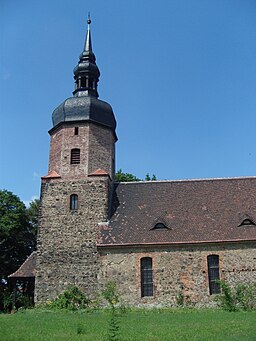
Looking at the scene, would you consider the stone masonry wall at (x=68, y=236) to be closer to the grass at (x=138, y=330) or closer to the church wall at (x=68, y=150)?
the church wall at (x=68, y=150)

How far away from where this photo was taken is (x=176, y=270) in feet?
71.2

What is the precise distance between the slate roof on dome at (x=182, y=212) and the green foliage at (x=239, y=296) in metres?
2.41

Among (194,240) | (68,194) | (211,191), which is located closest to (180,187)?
(211,191)

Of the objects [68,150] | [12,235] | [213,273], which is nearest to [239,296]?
[213,273]

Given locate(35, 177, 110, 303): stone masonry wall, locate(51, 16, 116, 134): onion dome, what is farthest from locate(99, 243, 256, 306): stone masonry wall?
locate(51, 16, 116, 134): onion dome

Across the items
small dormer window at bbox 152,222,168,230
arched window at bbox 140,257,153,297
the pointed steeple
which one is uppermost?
the pointed steeple

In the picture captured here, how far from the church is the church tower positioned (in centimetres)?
6

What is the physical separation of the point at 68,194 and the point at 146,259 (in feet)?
19.6

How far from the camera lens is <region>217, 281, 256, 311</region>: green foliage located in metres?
20.5

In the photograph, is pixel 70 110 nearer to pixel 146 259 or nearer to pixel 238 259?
pixel 146 259

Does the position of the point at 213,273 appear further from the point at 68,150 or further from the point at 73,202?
the point at 68,150

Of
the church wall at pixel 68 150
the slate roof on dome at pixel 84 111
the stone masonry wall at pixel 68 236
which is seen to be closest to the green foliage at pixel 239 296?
the stone masonry wall at pixel 68 236

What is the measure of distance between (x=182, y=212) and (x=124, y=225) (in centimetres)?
351

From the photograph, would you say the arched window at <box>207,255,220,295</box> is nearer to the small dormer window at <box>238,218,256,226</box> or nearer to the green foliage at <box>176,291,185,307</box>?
the green foliage at <box>176,291,185,307</box>
